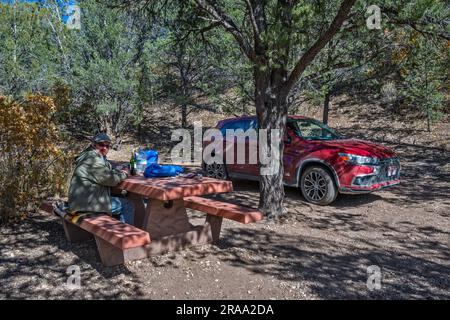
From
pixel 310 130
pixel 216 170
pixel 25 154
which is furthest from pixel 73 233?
pixel 310 130

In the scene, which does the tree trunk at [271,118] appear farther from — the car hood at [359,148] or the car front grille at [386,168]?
the car front grille at [386,168]

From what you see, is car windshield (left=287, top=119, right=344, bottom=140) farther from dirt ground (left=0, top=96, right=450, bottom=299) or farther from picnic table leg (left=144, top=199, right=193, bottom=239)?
picnic table leg (left=144, top=199, right=193, bottom=239)

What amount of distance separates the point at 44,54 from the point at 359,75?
11.4m

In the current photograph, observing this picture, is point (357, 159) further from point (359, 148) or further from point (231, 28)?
point (231, 28)

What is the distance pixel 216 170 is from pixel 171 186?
15.9 ft

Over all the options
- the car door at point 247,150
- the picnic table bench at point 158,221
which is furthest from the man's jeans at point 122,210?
the car door at point 247,150

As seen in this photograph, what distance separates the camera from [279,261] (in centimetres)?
454

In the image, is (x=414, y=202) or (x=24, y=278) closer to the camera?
(x=24, y=278)

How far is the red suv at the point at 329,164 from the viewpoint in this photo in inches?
266

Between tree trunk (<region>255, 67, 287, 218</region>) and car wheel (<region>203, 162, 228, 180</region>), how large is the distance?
2814mm

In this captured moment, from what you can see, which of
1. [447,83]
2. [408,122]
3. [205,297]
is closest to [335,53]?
[408,122]

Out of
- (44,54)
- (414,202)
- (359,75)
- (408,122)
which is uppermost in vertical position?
(44,54)
